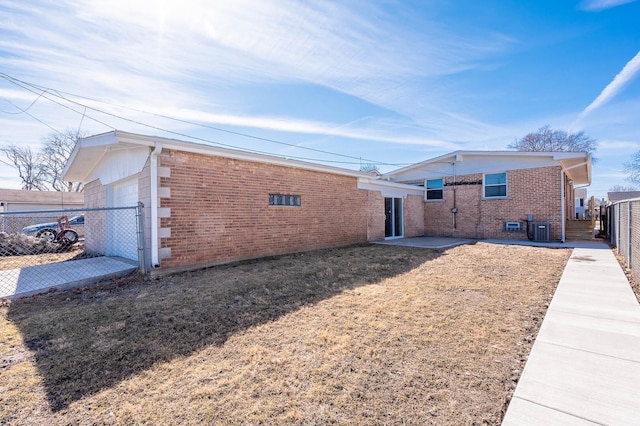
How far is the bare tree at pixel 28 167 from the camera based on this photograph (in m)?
29.0

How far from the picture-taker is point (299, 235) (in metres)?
8.92

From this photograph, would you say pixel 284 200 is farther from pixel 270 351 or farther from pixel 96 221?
pixel 96 221

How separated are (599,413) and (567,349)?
1.11m

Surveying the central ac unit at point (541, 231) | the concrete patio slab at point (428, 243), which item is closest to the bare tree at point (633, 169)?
the central ac unit at point (541, 231)

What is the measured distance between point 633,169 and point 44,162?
63.5m

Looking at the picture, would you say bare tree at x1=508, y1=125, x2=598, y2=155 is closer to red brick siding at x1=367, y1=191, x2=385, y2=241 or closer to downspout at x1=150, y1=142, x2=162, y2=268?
red brick siding at x1=367, y1=191, x2=385, y2=241

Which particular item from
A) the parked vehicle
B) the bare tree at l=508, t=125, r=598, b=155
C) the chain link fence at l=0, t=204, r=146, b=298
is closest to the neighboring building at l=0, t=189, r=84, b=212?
the parked vehicle

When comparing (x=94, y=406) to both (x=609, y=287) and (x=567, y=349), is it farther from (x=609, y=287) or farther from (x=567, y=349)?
(x=609, y=287)

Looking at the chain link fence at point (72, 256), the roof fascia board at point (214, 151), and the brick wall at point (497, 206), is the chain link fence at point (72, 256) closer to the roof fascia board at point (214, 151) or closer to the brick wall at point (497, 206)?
the roof fascia board at point (214, 151)

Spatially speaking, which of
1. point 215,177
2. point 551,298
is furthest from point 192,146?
point 551,298

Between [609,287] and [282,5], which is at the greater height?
[282,5]

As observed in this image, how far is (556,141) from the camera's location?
1167 inches

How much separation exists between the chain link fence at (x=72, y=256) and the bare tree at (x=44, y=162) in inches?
856

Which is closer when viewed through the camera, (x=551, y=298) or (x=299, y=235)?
(x=551, y=298)
